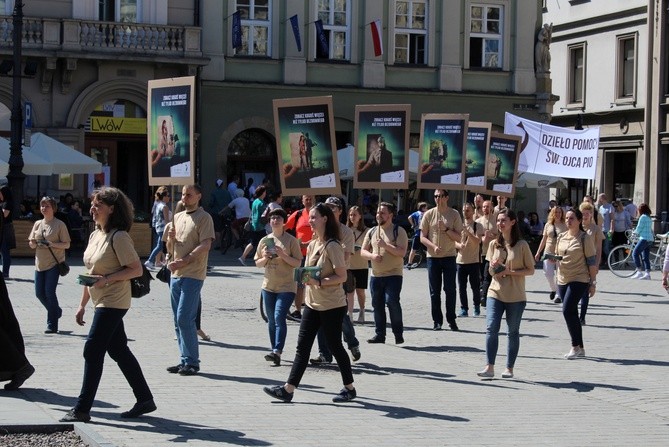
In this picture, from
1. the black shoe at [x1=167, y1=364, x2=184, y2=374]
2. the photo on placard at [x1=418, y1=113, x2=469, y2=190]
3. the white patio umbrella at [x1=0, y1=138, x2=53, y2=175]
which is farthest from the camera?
the white patio umbrella at [x1=0, y1=138, x2=53, y2=175]

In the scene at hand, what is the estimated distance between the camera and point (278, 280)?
13297mm

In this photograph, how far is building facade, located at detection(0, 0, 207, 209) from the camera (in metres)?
33.2

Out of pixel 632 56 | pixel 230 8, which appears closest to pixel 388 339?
pixel 230 8

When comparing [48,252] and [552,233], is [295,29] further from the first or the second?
[48,252]

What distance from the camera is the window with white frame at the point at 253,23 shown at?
3647 cm

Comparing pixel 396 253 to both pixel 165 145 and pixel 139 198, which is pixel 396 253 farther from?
pixel 139 198

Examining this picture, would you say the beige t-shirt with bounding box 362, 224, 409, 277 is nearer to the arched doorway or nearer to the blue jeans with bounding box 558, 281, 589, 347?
the blue jeans with bounding box 558, 281, 589, 347

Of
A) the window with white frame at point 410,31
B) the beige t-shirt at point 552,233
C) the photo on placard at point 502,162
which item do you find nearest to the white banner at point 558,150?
the photo on placard at point 502,162

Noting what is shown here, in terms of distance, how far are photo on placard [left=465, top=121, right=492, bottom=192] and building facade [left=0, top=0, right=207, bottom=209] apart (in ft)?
49.7

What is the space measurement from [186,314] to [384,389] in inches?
80.7

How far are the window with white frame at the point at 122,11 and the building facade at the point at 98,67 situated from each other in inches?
1.0

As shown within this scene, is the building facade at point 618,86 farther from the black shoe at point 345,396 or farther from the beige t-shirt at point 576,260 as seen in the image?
the black shoe at point 345,396

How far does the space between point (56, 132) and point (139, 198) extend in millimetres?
3438

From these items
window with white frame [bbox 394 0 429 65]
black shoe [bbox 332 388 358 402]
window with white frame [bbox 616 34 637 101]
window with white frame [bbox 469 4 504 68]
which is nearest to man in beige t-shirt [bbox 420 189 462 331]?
black shoe [bbox 332 388 358 402]
